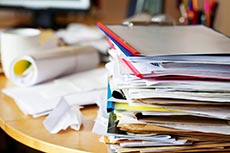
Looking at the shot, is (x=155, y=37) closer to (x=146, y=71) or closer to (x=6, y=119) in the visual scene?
(x=146, y=71)

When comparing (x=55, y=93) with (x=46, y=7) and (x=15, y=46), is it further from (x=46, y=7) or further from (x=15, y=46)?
(x=46, y=7)

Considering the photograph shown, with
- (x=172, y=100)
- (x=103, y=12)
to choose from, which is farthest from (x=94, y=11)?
(x=172, y=100)

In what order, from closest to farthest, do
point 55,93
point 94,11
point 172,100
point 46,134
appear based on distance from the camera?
point 172,100
point 46,134
point 55,93
point 94,11

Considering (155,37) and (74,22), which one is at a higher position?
(155,37)

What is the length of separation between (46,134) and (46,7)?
0.79 metres

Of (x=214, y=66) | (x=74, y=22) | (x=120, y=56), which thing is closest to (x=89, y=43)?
(x=74, y=22)

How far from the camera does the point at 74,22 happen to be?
1.54m

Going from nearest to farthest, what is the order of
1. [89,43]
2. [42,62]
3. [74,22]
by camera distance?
[42,62] → [89,43] → [74,22]

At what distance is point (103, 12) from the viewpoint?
1.65m

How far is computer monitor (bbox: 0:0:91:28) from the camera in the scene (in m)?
1.39

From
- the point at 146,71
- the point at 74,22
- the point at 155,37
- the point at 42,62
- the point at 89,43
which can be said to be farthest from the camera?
the point at 74,22

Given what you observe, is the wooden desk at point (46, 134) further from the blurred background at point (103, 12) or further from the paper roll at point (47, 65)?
the blurred background at point (103, 12)

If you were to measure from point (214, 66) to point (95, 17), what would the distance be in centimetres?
103

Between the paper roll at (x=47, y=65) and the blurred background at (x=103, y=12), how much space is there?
0.17 metres
